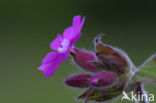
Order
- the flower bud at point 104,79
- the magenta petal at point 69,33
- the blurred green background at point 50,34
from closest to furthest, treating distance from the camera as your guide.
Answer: the flower bud at point 104,79 < the magenta petal at point 69,33 < the blurred green background at point 50,34

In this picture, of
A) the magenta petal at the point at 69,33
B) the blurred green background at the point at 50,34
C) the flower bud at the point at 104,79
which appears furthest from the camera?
the blurred green background at the point at 50,34

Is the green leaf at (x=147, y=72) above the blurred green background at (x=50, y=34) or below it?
below

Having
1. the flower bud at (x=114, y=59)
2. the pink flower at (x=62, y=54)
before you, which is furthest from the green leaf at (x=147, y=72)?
the pink flower at (x=62, y=54)

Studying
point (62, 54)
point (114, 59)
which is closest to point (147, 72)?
point (114, 59)

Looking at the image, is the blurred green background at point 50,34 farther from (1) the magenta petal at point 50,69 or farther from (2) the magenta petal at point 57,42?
(1) the magenta petal at point 50,69

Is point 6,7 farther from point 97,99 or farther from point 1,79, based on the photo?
point 97,99

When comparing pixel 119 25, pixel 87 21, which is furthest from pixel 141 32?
pixel 87 21

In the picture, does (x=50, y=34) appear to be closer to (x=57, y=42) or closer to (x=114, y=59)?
(x=57, y=42)

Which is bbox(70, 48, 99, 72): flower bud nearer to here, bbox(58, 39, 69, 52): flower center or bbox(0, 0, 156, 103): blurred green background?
bbox(58, 39, 69, 52): flower center
